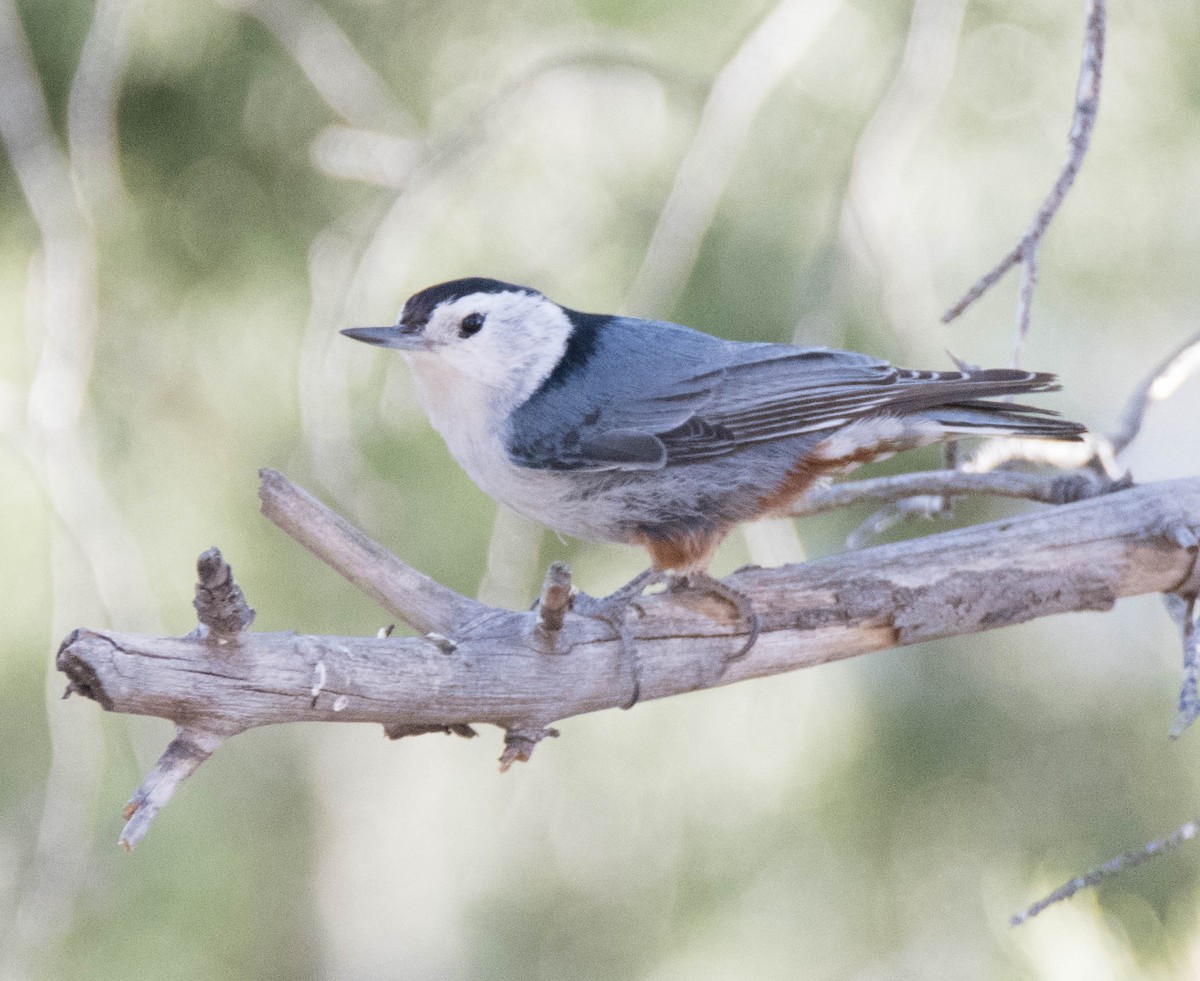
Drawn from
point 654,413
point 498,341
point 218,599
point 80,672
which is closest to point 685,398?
point 654,413

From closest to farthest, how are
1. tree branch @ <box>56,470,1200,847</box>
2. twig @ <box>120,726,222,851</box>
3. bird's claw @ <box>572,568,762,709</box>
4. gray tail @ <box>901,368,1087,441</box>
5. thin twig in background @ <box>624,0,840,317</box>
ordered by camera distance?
twig @ <box>120,726,222,851</box> → tree branch @ <box>56,470,1200,847</box> → bird's claw @ <box>572,568,762,709</box> → gray tail @ <box>901,368,1087,441</box> → thin twig in background @ <box>624,0,840,317</box>

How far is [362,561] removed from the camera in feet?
4.94

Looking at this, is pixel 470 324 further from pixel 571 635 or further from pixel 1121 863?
pixel 1121 863

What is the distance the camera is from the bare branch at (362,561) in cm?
145

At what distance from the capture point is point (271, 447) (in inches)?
88.0

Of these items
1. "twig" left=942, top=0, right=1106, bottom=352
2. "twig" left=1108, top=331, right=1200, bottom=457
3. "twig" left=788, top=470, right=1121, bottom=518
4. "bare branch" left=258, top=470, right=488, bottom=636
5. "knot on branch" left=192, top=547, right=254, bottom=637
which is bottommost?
"knot on branch" left=192, top=547, right=254, bottom=637

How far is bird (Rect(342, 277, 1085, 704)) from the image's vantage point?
1.78m

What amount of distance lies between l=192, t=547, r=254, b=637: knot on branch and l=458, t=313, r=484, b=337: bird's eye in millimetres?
709

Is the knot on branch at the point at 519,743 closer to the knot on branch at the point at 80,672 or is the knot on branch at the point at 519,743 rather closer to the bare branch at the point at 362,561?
the bare branch at the point at 362,561

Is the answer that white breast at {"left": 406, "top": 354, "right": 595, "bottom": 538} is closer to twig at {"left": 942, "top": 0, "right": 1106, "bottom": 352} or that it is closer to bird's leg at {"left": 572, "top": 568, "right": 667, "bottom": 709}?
bird's leg at {"left": 572, "top": 568, "right": 667, "bottom": 709}

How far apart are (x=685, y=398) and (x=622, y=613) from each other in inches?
15.7

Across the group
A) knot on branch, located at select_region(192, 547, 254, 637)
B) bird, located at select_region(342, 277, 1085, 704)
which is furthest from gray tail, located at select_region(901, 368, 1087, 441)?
knot on branch, located at select_region(192, 547, 254, 637)

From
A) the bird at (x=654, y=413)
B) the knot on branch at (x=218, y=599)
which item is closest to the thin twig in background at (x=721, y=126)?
the bird at (x=654, y=413)

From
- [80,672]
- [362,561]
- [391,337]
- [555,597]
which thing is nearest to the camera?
[80,672]
